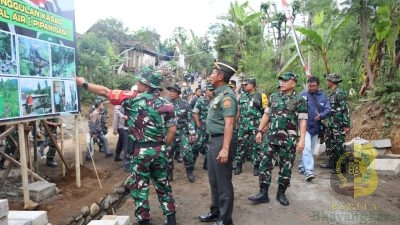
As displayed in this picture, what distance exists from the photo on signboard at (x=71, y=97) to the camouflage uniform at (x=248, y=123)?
328 cm

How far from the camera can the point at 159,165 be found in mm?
3924

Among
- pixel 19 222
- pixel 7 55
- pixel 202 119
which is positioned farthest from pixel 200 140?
pixel 19 222

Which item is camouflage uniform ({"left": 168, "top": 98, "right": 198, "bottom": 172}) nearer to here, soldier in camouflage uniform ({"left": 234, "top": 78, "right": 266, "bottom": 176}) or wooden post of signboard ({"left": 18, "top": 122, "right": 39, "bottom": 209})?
soldier in camouflage uniform ({"left": 234, "top": 78, "right": 266, "bottom": 176})

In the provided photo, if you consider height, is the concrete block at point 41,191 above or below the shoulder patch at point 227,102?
below

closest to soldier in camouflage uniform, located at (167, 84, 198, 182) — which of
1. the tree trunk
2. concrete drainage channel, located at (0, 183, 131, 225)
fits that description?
concrete drainage channel, located at (0, 183, 131, 225)

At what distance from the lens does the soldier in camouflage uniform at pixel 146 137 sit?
3.86 m

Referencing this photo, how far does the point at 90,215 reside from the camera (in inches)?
184

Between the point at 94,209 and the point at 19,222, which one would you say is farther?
the point at 94,209

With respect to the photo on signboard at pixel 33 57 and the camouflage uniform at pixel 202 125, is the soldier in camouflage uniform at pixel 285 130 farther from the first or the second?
the photo on signboard at pixel 33 57

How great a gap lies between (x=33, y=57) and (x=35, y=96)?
52cm

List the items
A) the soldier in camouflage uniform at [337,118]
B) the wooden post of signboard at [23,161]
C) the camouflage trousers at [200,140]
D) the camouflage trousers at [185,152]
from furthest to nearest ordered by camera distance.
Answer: the camouflage trousers at [200,140] → the soldier in camouflage uniform at [337,118] → the camouflage trousers at [185,152] → the wooden post of signboard at [23,161]

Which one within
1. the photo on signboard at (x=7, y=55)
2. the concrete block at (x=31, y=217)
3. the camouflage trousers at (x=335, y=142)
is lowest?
the concrete block at (x=31, y=217)

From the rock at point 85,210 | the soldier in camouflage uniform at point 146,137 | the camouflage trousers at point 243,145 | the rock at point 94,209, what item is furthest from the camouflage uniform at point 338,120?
the rock at point 85,210

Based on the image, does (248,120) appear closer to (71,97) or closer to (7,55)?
(71,97)
